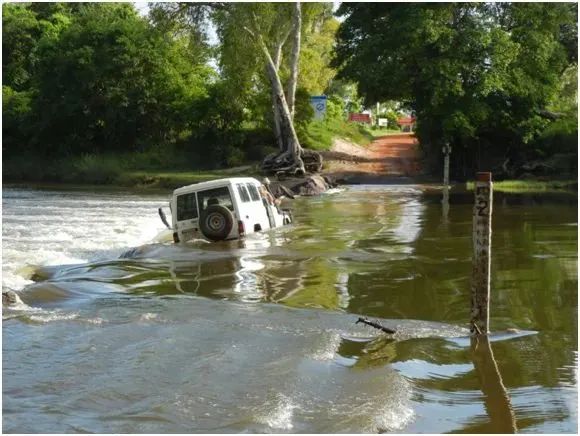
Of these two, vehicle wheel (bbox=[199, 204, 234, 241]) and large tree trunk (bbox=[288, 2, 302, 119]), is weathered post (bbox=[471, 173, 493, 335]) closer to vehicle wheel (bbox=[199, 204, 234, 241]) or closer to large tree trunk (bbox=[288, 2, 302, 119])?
vehicle wheel (bbox=[199, 204, 234, 241])

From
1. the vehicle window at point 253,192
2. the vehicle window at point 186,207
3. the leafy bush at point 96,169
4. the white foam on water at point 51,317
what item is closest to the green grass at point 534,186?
the vehicle window at point 253,192

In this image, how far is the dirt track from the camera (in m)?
44.8

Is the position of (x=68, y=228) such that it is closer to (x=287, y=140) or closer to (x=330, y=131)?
(x=287, y=140)

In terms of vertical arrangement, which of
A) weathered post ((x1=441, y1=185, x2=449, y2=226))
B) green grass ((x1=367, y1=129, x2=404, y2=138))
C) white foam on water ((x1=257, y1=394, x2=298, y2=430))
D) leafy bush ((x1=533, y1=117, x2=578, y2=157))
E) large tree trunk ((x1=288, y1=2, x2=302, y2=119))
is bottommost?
weathered post ((x1=441, y1=185, x2=449, y2=226))

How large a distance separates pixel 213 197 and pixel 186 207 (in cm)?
70

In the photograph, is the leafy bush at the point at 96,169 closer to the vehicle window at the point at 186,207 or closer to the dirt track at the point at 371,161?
the dirt track at the point at 371,161

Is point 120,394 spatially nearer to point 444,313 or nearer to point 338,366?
point 338,366

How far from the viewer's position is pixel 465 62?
36.8m

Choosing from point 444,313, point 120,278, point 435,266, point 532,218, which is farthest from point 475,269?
point 532,218

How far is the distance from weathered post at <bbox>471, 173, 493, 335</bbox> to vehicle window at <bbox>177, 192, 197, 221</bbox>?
1041 cm

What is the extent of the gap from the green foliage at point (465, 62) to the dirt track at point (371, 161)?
16.8 feet

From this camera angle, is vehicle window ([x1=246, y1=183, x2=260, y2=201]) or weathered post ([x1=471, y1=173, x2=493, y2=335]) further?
vehicle window ([x1=246, y1=183, x2=260, y2=201])

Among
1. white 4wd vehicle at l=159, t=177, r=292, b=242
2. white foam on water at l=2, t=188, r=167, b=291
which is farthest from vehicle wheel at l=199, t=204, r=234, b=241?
white foam on water at l=2, t=188, r=167, b=291

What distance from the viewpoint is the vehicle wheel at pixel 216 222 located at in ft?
61.3
